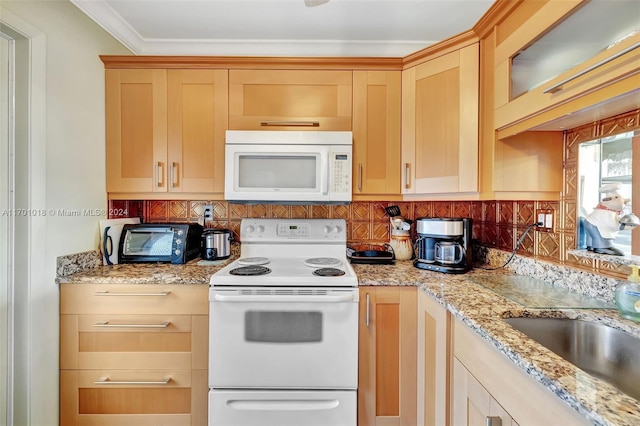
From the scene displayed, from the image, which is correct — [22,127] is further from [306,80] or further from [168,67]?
[306,80]

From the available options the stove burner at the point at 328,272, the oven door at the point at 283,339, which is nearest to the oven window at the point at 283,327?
the oven door at the point at 283,339

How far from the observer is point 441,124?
1596mm

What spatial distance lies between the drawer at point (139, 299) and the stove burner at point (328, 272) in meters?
0.57

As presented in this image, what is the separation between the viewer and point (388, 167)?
1.76m

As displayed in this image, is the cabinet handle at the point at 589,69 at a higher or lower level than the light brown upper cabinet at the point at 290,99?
lower

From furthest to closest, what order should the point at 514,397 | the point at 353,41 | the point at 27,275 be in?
1. the point at 353,41
2. the point at 27,275
3. the point at 514,397

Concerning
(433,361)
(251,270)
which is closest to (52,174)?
(251,270)

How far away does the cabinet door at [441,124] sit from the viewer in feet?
4.90

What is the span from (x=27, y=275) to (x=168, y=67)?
Answer: 1.34 meters

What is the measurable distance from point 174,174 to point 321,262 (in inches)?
42.4

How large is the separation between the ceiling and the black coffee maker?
1.26m

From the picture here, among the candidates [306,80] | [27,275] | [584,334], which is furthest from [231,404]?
[306,80]

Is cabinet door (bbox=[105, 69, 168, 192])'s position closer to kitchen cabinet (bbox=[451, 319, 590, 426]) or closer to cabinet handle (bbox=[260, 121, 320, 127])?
cabinet handle (bbox=[260, 121, 320, 127])

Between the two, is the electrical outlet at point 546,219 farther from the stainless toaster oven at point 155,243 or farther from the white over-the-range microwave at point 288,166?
the stainless toaster oven at point 155,243
